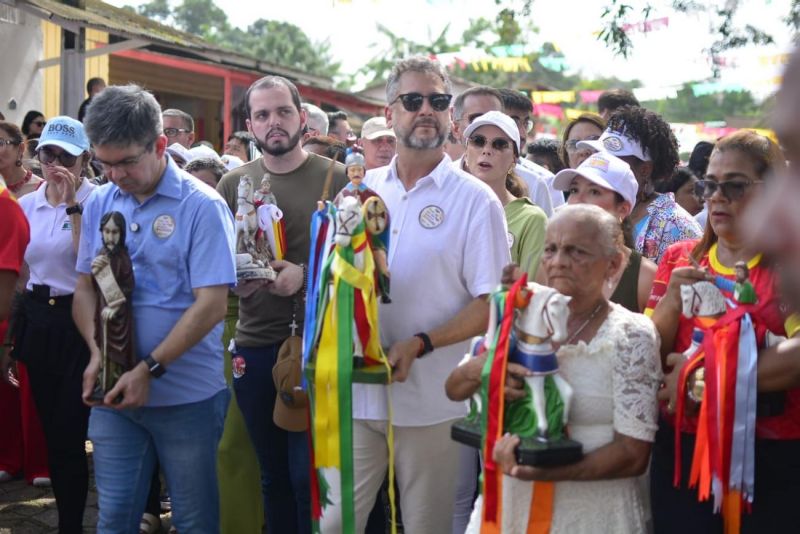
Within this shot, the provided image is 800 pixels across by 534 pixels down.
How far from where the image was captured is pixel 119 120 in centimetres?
393

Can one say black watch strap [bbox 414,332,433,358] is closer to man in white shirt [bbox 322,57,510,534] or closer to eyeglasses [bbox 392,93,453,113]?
man in white shirt [bbox 322,57,510,534]

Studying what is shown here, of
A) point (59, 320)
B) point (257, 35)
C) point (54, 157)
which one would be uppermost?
point (257, 35)

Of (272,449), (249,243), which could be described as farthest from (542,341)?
(272,449)

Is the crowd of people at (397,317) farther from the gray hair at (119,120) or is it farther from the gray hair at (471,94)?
the gray hair at (471,94)

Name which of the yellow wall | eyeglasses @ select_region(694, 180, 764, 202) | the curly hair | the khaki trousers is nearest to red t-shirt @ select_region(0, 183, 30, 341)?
the khaki trousers

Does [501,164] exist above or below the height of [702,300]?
above

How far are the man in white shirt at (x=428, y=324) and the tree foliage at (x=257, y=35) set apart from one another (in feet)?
188

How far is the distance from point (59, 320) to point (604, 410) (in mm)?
3286

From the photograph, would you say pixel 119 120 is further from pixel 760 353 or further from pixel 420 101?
pixel 760 353

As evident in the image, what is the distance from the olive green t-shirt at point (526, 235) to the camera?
4.62 metres

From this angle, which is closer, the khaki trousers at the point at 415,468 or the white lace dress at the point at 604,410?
the white lace dress at the point at 604,410

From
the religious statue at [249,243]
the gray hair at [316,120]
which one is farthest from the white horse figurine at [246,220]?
the gray hair at [316,120]

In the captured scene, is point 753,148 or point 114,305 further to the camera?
point 114,305

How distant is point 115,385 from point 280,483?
1.18 metres
